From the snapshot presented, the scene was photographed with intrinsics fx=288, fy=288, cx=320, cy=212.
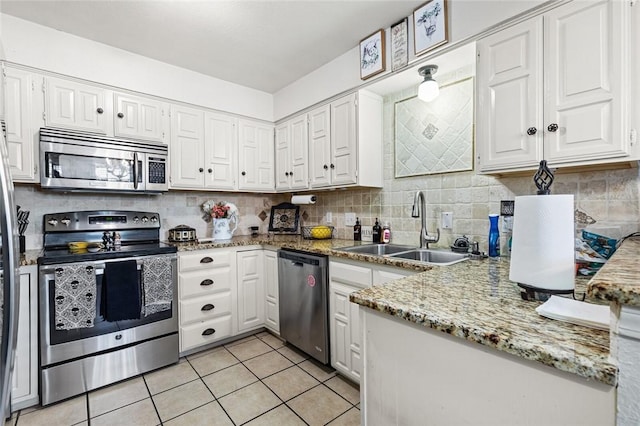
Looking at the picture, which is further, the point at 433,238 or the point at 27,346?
the point at 433,238

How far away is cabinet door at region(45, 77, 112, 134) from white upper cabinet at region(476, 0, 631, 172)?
2694mm

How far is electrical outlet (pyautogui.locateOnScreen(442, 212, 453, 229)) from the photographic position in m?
2.07

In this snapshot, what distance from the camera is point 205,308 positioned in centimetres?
246

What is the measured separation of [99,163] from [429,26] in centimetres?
254

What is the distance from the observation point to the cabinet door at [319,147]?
103 inches

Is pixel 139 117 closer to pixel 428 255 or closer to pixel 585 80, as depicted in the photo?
pixel 428 255

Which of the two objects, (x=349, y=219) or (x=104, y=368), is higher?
(x=349, y=219)

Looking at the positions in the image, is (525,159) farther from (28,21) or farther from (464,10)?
(28,21)

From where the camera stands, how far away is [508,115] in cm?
150

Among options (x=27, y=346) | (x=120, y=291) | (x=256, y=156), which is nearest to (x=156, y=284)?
(x=120, y=291)

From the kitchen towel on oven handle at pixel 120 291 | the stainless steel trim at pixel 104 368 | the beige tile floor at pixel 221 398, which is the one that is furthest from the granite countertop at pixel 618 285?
the stainless steel trim at pixel 104 368

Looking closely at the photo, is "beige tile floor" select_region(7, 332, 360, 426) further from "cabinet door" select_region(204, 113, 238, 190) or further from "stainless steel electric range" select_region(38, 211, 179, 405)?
"cabinet door" select_region(204, 113, 238, 190)

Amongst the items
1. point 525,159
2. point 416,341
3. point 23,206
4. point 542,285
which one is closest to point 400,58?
point 525,159

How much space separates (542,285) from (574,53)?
45.4 inches
